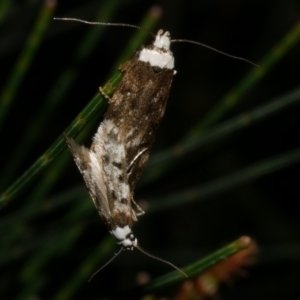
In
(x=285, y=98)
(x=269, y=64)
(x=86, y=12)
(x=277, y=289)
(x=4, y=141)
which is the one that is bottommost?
(x=285, y=98)

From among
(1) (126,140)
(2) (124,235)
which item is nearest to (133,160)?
(1) (126,140)

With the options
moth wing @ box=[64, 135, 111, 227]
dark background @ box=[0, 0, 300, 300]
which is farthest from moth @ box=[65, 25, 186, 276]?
dark background @ box=[0, 0, 300, 300]

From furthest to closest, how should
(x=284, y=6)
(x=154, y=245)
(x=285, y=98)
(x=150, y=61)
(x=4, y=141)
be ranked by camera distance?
(x=284, y=6), (x=154, y=245), (x=4, y=141), (x=285, y=98), (x=150, y=61)

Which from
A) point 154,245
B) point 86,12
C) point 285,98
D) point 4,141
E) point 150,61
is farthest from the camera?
point 154,245

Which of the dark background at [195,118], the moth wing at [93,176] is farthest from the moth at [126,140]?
the dark background at [195,118]

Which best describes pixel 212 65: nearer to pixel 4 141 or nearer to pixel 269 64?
pixel 4 141

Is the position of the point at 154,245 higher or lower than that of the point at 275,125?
higher

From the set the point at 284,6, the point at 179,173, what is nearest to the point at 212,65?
the point at 284,6

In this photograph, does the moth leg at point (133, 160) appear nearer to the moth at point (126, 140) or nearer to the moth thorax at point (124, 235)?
the moth at point (126, 140)
